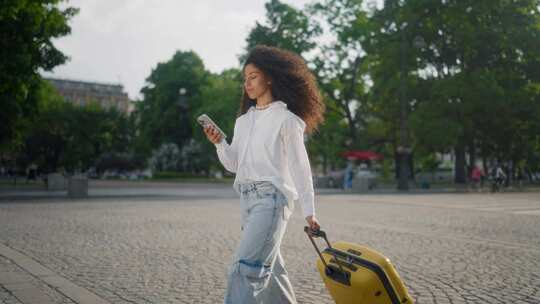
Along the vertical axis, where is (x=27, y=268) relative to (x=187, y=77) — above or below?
below

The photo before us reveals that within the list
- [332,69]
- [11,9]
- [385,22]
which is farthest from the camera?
[332,69]

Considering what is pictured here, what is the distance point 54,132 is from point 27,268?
5402cm

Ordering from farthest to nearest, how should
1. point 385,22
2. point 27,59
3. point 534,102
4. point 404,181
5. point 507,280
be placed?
point 385,22 < point 534,102 < point 404,181 < point 27,59 < point 507,280

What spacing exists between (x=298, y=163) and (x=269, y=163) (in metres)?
0.18

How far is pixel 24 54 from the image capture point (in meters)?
22.1

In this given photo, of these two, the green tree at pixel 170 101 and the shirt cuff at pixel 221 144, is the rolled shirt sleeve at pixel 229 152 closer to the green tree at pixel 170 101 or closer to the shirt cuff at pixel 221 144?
the shirt cuff at pixel 221 144

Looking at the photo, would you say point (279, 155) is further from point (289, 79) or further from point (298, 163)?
point (289, 79)

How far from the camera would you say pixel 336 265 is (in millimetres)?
3504

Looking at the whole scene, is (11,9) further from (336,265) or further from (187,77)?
(187,77)

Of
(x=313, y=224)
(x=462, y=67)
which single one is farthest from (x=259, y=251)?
(x=462, y=67)

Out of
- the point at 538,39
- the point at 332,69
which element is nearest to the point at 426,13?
the point at 538,39

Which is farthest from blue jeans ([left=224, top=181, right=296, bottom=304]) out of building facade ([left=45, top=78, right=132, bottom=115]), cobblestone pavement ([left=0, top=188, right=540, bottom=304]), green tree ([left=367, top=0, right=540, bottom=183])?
building facade ([left=45, top=78, right=132, bottom=115])

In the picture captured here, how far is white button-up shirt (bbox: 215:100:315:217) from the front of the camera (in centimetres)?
351

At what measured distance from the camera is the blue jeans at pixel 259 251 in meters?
3.30
